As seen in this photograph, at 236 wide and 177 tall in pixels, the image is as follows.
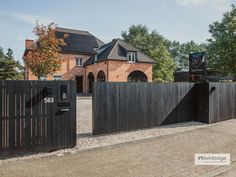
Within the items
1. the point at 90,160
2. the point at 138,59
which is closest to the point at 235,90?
the point at 90,160

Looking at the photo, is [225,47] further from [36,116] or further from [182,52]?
[182,52]

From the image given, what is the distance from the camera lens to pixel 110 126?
27.8 ft

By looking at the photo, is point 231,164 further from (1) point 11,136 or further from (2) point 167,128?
(1) point 11,136

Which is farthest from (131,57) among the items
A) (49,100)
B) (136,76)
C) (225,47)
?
(49,100)

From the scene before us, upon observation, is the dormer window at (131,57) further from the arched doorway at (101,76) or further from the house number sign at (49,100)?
the house number sign at (49,100)

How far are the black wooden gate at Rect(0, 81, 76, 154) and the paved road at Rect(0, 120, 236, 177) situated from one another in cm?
60

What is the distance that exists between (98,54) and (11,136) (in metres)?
27.5

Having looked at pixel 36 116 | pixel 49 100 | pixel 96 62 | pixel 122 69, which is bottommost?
pixel 36 116

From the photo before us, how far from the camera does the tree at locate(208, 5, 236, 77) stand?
30859 millimetres

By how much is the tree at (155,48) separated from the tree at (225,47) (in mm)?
7272

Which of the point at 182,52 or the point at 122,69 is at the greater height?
the point at 182,52

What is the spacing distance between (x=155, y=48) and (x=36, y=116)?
1811 inches

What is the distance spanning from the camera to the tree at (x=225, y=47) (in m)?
30.9

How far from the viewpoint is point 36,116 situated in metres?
6.17
